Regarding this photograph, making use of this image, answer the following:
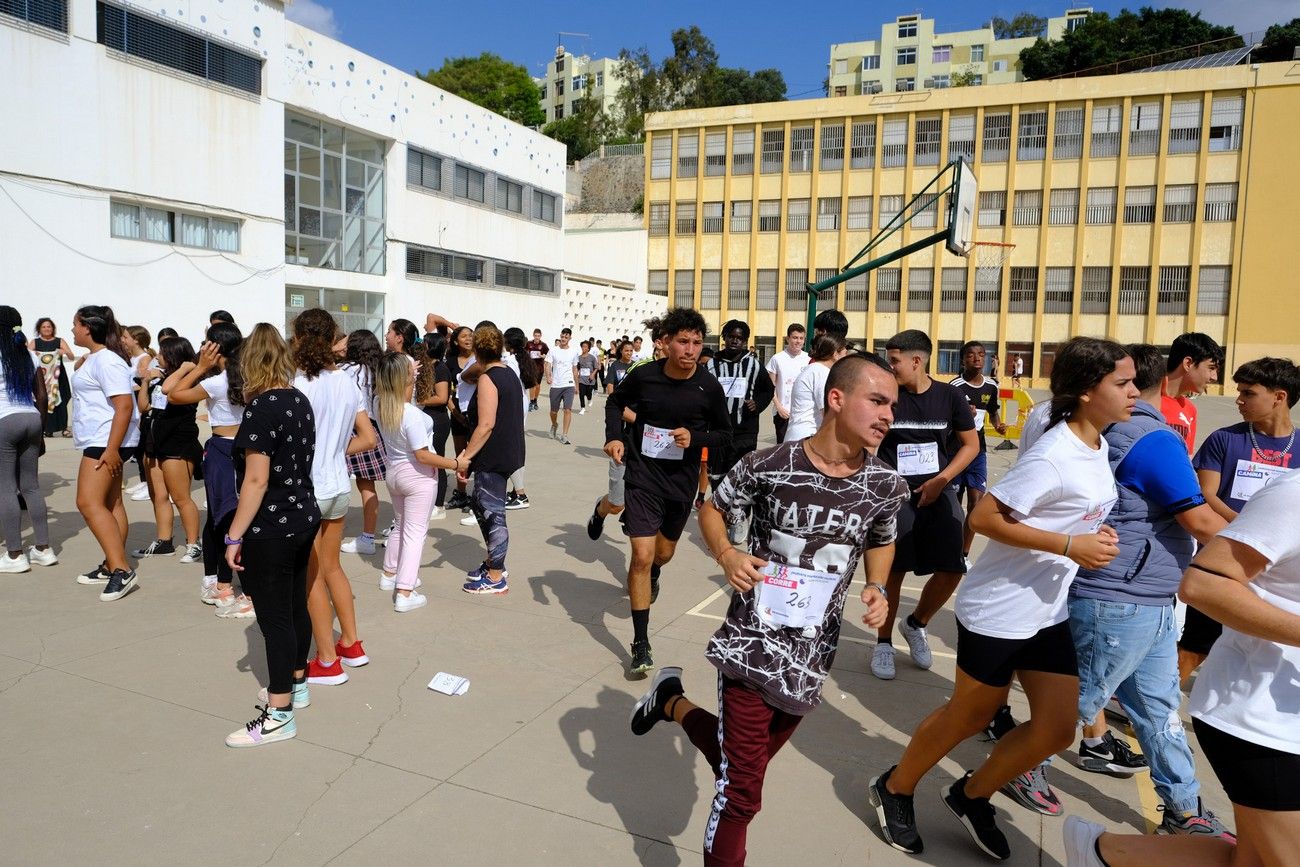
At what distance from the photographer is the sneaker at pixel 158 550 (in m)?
6.87

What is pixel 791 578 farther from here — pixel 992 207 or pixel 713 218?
pixel 713 218

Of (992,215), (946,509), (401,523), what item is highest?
(992,215)

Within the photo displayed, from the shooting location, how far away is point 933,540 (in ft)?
15.4

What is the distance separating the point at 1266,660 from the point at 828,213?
45116 mm

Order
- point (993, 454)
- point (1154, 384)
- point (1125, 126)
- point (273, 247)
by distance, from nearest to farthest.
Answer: point (1154, 384) → point (993, 454) → point (273, 247) → point (1125, 126)

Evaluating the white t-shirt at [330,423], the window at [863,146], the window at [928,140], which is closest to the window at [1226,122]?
the window at [928,140]

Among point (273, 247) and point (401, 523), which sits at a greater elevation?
point (273, 247)

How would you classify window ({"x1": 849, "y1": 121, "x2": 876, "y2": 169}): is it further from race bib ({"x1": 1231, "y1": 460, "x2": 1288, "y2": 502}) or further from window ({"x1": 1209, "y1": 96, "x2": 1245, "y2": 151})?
race bib ({"x1": 1231, "y1": 460, "x2": 1288, "y2": 502})

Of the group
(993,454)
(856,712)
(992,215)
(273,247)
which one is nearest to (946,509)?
(856,712)

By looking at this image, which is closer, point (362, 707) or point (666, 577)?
point (362, 707)

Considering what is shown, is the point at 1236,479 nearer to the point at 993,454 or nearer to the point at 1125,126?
the point at 993,454

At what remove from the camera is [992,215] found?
4272cm

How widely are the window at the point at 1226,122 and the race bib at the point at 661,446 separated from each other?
44.6 m

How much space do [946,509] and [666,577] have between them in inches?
107
